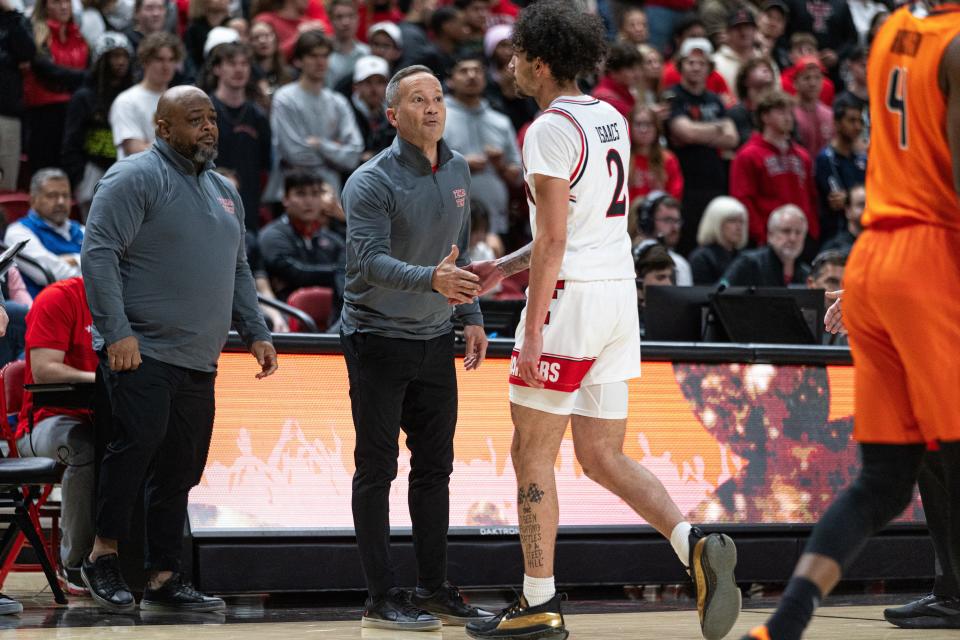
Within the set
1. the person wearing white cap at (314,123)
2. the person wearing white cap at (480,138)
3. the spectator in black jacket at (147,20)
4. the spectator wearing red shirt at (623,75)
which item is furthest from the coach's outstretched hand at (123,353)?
the spectator wearing red shirt at (623,75)

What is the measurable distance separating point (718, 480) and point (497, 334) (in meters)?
1.53

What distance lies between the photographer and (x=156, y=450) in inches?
222

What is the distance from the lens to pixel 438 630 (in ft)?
17.1

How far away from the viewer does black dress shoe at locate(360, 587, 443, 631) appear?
201 inches

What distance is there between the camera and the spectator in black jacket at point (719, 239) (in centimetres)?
1059

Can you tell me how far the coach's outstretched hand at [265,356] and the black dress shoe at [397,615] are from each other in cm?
122

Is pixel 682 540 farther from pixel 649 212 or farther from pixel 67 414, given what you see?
pixel 649 212

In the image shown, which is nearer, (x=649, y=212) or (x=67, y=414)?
(x=67, y=414)

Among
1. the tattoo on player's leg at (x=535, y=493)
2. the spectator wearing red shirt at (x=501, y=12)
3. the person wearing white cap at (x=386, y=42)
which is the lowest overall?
the tattoo on player's leg at (x=535, y=493)

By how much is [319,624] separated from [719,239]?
625cm

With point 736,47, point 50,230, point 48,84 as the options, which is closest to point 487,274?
point 50,230

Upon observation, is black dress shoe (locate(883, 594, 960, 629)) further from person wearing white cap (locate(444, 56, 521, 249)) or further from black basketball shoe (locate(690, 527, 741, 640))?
person wearing white cap (locate(444, 56, 521, 249))

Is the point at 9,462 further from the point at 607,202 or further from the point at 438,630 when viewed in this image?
the point at 607,202

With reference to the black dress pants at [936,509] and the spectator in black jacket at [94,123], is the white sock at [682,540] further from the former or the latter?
the spectator in black jacket at [94,123]
